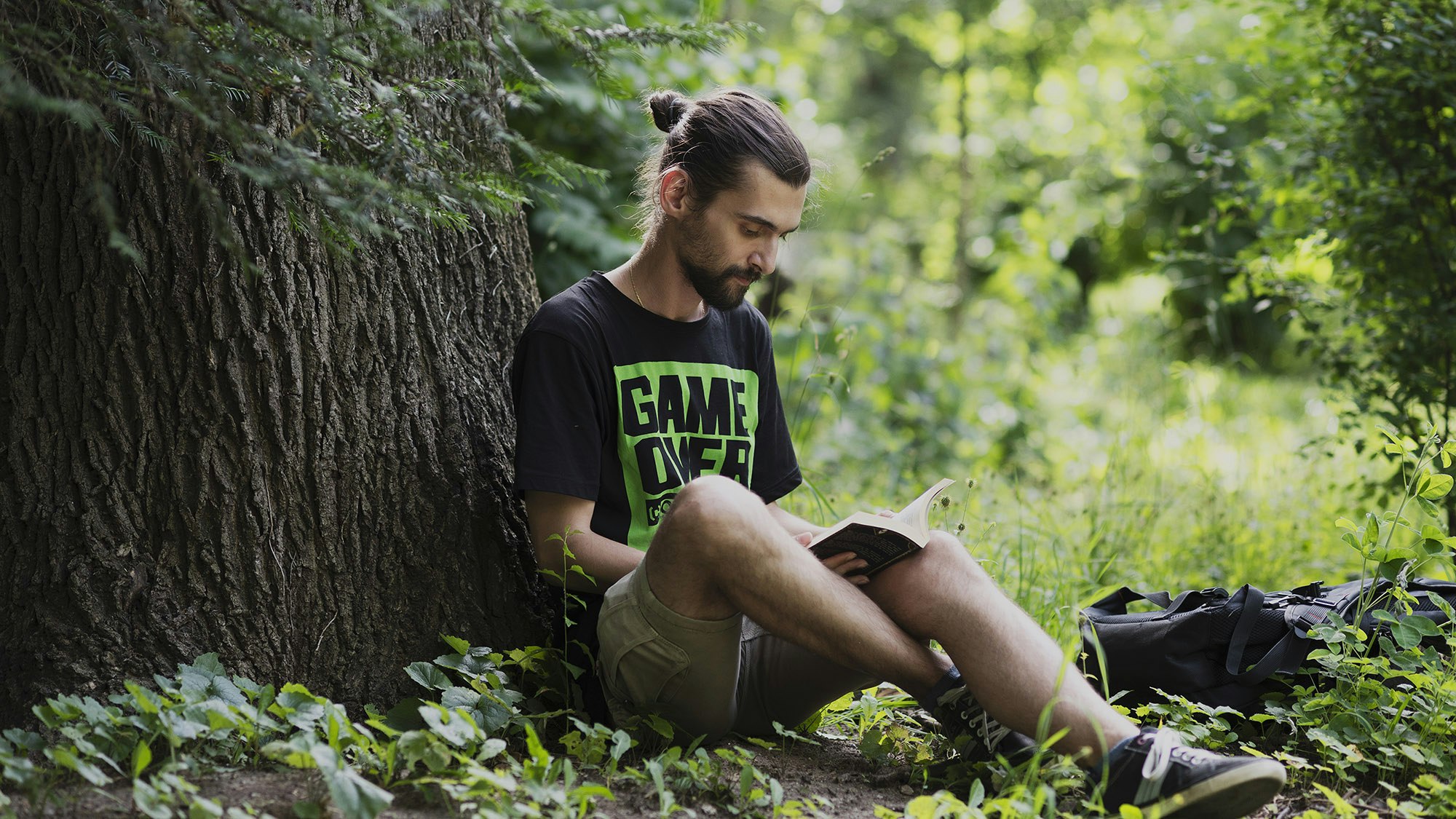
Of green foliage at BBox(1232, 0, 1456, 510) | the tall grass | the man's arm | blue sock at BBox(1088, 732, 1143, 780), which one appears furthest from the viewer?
the tall grass

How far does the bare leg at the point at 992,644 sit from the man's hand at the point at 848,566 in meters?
0.03

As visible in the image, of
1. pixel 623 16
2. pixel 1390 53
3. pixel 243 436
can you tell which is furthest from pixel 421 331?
pixel 1390 53

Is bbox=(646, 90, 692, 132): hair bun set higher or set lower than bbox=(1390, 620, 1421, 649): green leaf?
higher

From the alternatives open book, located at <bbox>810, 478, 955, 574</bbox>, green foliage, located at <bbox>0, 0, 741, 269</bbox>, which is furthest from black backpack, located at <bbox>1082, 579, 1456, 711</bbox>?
green foliage, located at <bbox>0, 0, 741, 269</bbox>

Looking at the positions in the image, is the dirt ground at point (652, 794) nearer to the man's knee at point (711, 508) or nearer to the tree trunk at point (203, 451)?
the tree trunk at point (203, 451)

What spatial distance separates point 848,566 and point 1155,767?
0.63m

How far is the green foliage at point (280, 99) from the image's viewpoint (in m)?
1.58

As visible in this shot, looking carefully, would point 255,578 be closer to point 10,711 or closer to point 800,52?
point 10,711

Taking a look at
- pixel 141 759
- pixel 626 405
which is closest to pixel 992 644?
pixel 626 405

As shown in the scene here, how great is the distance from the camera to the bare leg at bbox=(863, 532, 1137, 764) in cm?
188

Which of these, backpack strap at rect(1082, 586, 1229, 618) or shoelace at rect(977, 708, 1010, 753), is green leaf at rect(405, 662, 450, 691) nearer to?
shoelace at rect(977, 708, 1010, 753)

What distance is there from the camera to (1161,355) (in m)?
4.46

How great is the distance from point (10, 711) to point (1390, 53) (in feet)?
13.3

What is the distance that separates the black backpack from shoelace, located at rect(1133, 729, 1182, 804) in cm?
46
